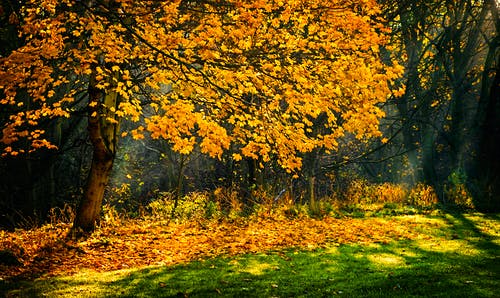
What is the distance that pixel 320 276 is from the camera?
6734 mm

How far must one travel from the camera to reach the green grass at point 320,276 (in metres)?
5.81

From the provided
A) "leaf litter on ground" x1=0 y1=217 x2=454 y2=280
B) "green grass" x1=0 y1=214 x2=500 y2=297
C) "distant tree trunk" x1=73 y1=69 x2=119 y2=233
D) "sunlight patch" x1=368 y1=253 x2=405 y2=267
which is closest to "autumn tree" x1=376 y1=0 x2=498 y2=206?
"leaf litter on ground" x1=0 y1=217 x2=454 y2=280

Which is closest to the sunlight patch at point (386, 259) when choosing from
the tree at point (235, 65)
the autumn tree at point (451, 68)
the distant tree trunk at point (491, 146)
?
the tree at point (235, 65)

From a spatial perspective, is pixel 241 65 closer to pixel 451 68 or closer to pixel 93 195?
pixel 93 195

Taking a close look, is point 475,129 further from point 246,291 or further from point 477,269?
point 246,291

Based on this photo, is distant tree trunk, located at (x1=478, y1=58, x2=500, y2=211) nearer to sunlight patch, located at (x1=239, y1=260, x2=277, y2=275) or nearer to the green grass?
the green grass

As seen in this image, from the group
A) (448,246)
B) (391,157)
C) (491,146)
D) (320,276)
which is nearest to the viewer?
(320,276)

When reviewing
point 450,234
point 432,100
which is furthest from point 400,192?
point 450,234

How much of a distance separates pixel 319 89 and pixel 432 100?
40.9 ft

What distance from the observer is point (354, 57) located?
8.88m

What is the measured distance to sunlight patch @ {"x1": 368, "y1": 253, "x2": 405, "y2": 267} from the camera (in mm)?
7409

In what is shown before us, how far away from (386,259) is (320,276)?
5.87 feet

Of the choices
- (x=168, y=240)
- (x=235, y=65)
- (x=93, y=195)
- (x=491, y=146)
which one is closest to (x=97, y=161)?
(x=93, y=195)

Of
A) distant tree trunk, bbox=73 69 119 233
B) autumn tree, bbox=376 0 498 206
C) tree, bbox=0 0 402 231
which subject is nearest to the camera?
tree, bbox=0 0 402 231
